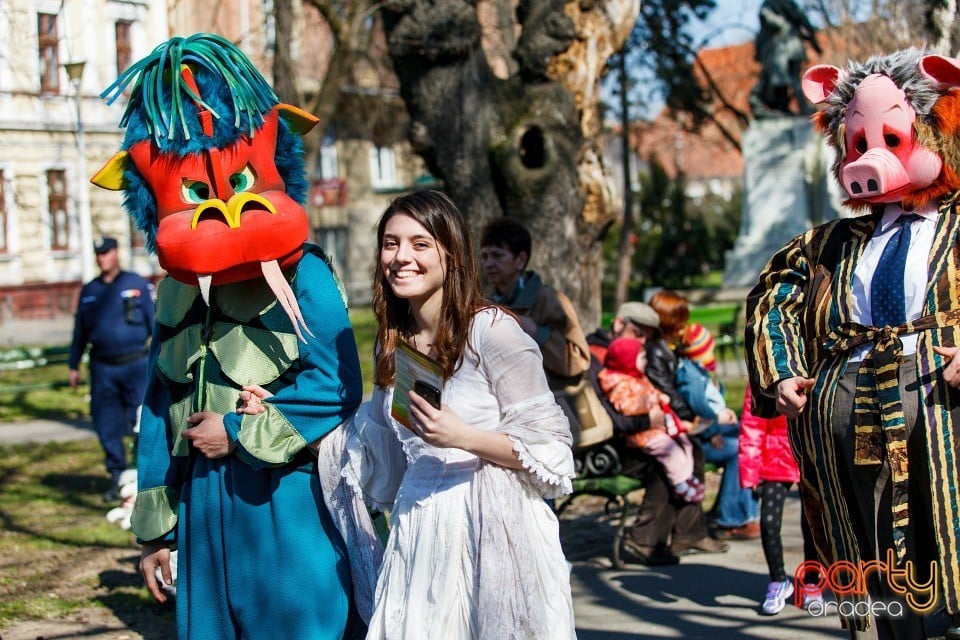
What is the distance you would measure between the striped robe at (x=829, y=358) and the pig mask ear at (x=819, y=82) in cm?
44

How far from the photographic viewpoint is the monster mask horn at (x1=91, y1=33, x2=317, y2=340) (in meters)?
3.45

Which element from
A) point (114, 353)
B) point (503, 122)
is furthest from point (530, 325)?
point (114, 353)

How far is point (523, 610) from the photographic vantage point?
3088 millimetres

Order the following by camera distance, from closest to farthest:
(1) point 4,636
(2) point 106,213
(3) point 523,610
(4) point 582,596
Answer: (3) point 523,610
(1) point 4,636
(4) point 582,596
(2) point 106,213

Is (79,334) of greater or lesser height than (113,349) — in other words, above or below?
above

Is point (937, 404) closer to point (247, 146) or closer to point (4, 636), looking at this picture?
point (247, 146)

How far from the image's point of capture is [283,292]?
11.4 ft

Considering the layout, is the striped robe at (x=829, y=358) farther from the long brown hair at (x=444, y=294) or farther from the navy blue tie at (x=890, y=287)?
the long brown hair at (x=444, y=294)

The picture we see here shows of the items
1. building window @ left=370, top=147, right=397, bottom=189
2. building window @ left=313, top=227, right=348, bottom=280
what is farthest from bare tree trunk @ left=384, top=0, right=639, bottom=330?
building window @ left=370, top=147, right=397, bottom=189

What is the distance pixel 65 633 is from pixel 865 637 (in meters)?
3.73

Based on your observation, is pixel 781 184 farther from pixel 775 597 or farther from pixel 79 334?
pixel 775 597

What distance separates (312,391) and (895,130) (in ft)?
6.44

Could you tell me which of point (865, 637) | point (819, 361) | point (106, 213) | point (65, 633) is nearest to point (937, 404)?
point (819, 361)

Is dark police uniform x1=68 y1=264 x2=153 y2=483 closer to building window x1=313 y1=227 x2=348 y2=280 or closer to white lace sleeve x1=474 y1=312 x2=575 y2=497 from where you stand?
white lace sleeve x1=474 y1=312 x2=575 y2=497
